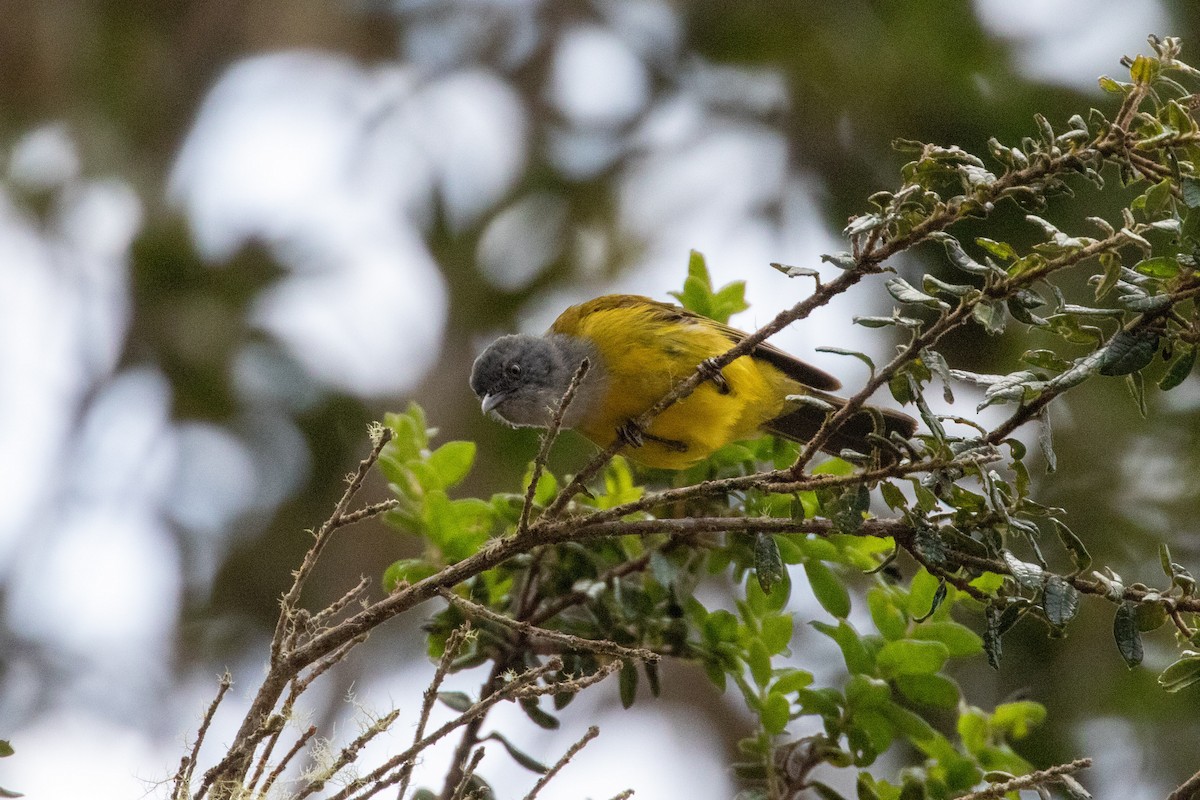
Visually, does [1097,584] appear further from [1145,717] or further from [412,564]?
[1145,717]

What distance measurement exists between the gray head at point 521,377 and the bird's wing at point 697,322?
25 centimetres

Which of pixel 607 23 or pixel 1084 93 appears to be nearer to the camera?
pixel 1084 93

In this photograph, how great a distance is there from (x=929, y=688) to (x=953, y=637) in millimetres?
122

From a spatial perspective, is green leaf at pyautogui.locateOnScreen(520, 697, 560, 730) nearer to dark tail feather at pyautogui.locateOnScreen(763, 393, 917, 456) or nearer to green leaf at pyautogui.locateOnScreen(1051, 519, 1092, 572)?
green leaf at pyautogui.locateOnScreen(1051, 519, 1092, 572)

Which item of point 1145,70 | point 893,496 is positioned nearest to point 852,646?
point 893,496

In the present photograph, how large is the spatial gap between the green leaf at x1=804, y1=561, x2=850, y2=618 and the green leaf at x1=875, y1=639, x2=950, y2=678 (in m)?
0.12

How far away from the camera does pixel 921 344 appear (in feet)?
6.20

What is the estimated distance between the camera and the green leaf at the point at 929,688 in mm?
2598

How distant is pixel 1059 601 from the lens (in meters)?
1.86

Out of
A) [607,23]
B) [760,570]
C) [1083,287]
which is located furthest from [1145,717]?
[607,23]

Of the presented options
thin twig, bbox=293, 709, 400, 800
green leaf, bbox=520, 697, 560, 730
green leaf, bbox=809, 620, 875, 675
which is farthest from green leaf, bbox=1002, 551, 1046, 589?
green leaf, bbox=520, 697, 560, 730

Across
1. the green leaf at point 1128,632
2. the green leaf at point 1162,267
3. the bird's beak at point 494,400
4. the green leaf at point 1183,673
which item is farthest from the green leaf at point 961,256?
the bird's beak at point 494,400

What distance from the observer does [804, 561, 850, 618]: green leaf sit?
2.63 metres

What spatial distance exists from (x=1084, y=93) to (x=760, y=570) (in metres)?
4.01
